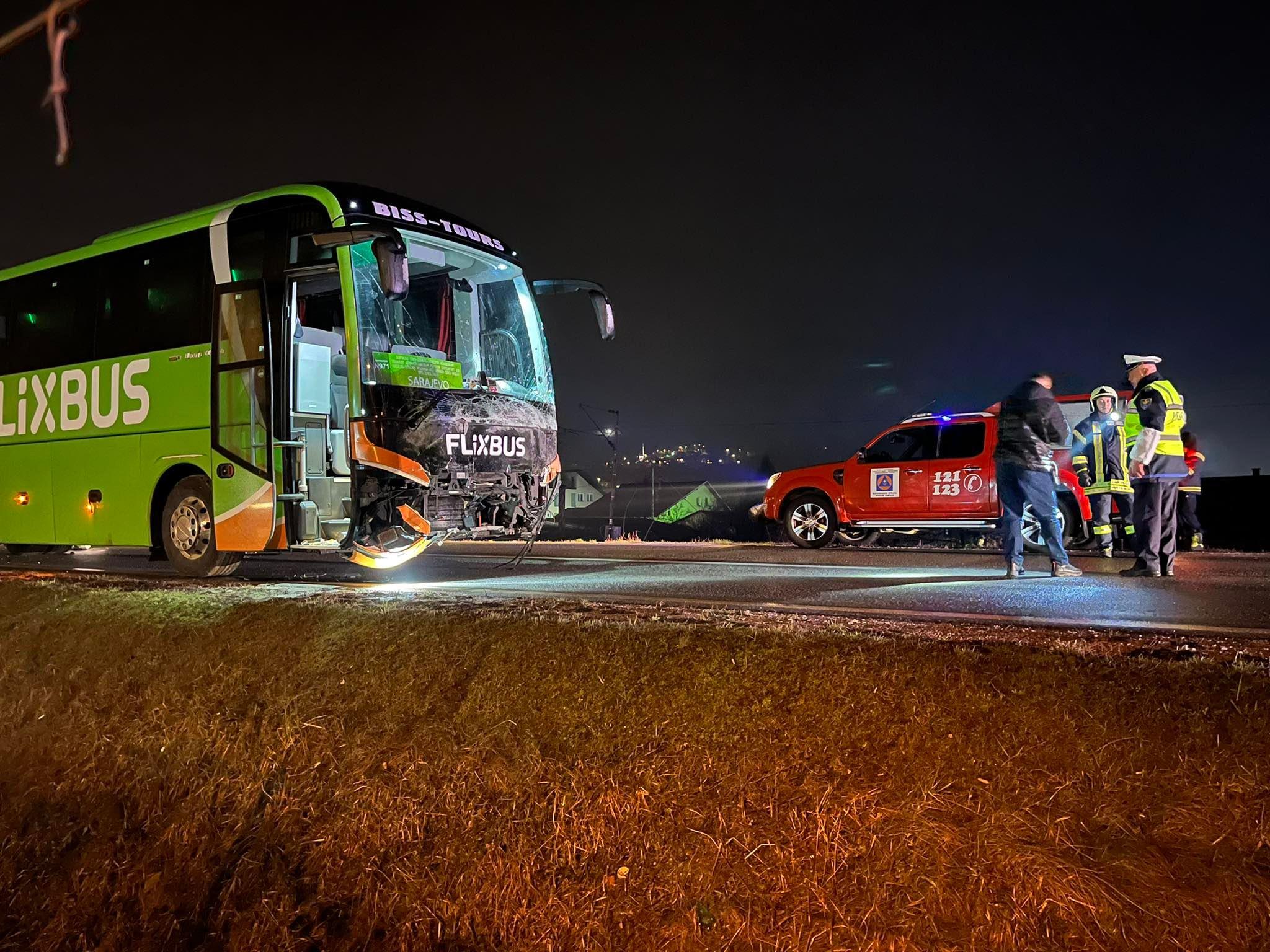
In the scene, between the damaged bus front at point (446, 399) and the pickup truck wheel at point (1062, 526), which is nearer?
the damaged bus front at point (446, 399)

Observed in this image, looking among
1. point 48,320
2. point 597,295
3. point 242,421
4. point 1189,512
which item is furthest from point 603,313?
point 1189,512

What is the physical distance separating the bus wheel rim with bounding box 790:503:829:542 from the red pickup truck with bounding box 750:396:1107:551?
0.4 inches

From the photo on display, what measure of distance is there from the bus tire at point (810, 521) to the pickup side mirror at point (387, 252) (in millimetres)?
Result: 7634

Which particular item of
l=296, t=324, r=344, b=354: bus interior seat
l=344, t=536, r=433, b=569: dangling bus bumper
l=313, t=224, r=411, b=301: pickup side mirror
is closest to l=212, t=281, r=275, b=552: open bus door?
l=296, t=324, r=344, b=354: bus interior seat

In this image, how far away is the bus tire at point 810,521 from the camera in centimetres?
1362

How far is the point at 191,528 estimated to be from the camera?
9477mm

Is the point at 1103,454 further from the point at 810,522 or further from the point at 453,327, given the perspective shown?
the point at 453,327

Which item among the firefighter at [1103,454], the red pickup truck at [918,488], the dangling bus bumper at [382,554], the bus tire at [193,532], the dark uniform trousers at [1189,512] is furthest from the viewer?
the dark uniform trousers at [1189,512]

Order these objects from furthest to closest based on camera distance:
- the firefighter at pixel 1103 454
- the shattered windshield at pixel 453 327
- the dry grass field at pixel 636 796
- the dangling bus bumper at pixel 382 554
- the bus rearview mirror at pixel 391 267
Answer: the firefighter at pixel 1103 454, the dangling bus bumper at pixel 382 554, the shattered windshield at pixel 453 327, the bus rearview mirror at pixel 391 267, the dry grass field at pixel 636 796

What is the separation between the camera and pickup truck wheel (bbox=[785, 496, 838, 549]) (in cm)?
1362

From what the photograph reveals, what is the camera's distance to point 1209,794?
3133 mm

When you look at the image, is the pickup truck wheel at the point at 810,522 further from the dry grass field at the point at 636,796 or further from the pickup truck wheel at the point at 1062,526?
the dry grass field at the point at 636,796

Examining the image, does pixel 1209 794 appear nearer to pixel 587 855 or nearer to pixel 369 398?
pixel 587 855

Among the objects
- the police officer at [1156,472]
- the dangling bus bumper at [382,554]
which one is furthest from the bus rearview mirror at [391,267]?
the police officer at [1156,472]
